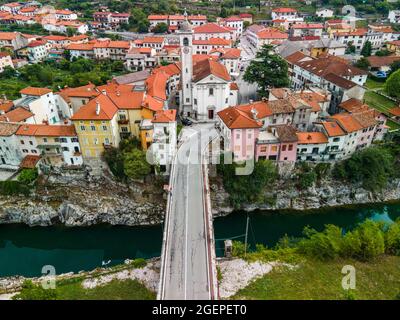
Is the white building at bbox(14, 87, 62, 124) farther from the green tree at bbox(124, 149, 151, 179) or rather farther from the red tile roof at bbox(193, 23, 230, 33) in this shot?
the red tile roof at bbox(193, 23, 230, 33)

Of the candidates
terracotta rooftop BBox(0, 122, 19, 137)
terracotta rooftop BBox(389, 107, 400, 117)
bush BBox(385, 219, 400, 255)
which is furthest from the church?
bush BBox(385, 219, 400, 255)

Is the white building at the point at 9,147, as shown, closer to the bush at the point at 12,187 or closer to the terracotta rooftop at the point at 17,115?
the terracotta rooftop at the point at 17,115

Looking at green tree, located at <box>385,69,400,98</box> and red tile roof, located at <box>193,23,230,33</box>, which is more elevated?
red tile roof, located at <box>193,23,230,33</box>

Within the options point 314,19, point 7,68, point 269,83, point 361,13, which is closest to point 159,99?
point 269,83

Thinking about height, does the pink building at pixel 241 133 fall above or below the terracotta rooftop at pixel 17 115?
below

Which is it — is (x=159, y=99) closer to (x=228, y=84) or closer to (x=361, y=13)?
(x=228, y=84)

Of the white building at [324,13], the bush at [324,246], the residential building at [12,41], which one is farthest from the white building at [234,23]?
the bush at [324,246]
